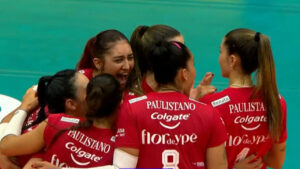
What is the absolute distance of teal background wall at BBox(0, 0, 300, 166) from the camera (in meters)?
6.38

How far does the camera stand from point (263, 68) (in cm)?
306

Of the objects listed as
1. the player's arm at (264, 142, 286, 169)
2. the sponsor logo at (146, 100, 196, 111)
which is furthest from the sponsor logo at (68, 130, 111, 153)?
the player's arm at (264, 142, 286, 169)

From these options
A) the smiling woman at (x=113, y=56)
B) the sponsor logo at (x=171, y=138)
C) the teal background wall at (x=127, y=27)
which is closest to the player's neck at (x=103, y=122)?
the sponsor logo at (x=171, y=138)

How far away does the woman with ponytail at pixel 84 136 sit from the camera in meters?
2.72

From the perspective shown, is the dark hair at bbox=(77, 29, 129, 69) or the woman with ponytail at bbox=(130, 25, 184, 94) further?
the dark hair at bbox=(77, 29, 129, 69)

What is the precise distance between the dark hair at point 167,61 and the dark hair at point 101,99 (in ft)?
0.75

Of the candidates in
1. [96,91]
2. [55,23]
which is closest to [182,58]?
[96,91]

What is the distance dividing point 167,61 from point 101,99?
39cm

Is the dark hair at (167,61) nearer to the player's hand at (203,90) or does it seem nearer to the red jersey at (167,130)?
the red jersey at (167,130)

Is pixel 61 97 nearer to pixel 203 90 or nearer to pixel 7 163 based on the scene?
pixel 7 163

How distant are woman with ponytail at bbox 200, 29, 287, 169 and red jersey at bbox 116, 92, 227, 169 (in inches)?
14.9

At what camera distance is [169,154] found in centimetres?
266

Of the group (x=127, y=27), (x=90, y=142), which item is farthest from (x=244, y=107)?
(x=127, y=27)

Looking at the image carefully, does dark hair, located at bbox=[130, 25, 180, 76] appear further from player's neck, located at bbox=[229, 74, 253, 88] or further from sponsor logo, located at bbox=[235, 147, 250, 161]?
sponsor logo, located at bbox=[235, 147, 250, 161]
